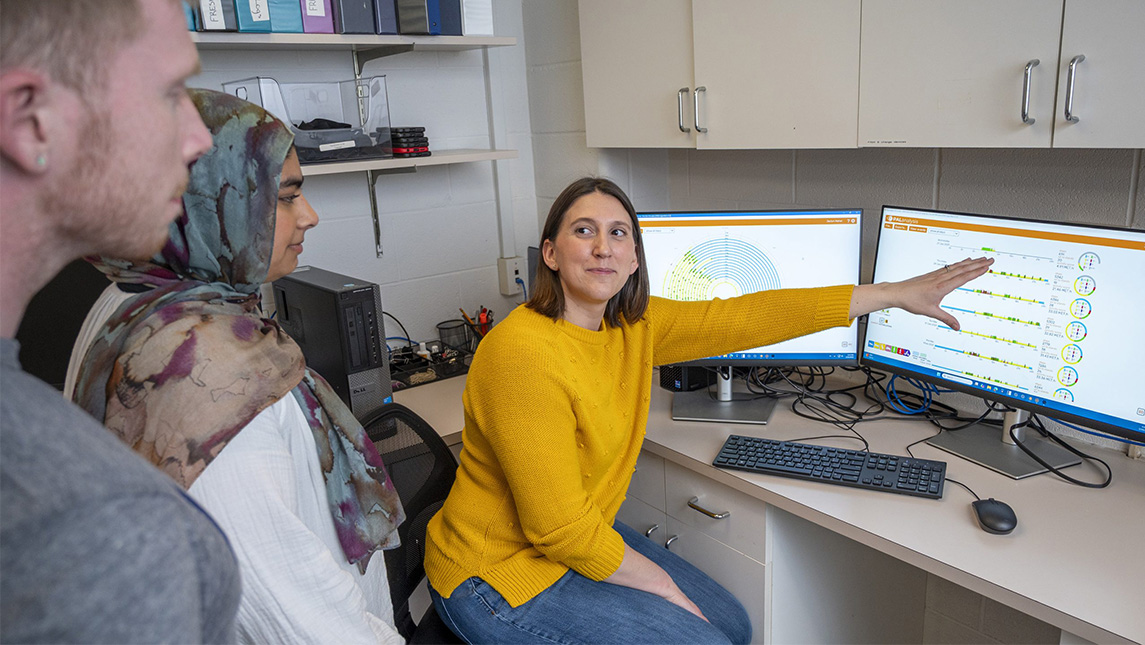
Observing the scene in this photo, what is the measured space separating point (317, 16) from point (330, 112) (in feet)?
1.04

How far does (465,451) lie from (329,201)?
121 centimetres

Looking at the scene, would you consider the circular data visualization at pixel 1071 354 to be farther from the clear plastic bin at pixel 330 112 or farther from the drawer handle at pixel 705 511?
the clear plastic bin at pixel 330 112

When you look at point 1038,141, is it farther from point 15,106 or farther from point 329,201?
point 329,201

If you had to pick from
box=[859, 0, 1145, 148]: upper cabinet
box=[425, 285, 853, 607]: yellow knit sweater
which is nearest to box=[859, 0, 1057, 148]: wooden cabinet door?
box=[859, 0, 1145, 148]: upper cabinet

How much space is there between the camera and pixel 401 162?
7.36 ft

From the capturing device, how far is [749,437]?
174 centimetres

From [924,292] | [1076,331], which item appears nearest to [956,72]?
[924,292]

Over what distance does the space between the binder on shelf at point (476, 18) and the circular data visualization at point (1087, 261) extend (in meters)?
1.68

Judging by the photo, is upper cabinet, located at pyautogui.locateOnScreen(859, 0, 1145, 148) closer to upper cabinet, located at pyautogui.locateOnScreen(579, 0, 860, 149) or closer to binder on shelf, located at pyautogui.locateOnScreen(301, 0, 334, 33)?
upper cabinet, located at pyautogui.locateOnScreen(579, 0, 860, 149)

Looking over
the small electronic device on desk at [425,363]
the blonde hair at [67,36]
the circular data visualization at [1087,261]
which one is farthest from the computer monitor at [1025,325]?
the blonde hair at [67,36]

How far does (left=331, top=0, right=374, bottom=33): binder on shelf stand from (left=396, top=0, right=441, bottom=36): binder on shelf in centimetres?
9

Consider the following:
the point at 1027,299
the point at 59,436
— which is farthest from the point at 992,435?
the point at 59,436

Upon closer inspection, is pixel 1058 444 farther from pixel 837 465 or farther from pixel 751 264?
pixel 751 264

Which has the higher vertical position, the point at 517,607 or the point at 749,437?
the point at 749,437
